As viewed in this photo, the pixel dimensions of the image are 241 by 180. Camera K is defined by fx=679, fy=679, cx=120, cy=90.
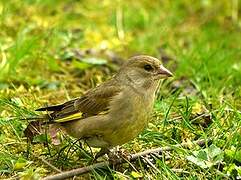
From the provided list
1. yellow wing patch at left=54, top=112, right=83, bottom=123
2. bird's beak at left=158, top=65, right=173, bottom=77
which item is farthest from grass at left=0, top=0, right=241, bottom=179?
bird's beak at left=158, top=65, right=173, bottom=77

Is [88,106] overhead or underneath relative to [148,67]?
underneath

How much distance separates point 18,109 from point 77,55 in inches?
68.8

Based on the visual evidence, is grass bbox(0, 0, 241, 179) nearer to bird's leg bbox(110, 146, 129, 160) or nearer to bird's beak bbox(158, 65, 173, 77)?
bird's leg bbox(110, 146, 129, 160)

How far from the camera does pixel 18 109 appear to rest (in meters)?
4.77

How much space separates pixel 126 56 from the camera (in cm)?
678

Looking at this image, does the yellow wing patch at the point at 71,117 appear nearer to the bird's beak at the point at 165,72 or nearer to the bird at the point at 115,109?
the bird at the point at 115,109

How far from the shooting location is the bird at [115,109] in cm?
424

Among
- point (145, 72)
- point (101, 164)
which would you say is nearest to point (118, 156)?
point (101, 164)

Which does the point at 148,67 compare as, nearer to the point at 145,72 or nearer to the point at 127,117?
→ the point at 145,72

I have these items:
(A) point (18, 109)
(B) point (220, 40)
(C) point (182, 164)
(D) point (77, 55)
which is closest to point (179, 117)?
(C) point (182, 164)

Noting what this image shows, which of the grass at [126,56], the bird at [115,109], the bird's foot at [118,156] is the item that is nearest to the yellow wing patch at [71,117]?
the bird at [115,109]

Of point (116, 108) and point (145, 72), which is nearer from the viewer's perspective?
point (116, 108)

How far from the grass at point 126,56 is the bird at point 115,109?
0.58 ft

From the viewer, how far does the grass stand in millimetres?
4312
